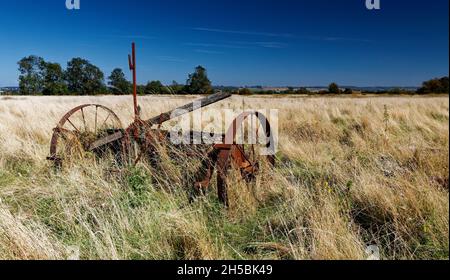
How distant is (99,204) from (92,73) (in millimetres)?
51107

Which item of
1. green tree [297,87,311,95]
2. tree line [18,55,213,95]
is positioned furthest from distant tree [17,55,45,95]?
green tree [297,87,311,95]

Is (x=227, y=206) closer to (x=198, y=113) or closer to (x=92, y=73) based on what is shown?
(x=198, y=113)

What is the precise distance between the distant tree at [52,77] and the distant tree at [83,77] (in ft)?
7.19

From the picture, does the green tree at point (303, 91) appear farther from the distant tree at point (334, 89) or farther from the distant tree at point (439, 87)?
the distant tree at point (439, 87)

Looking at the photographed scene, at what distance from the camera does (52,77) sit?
2251 inches

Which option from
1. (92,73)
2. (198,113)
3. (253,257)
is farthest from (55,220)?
(92,73)

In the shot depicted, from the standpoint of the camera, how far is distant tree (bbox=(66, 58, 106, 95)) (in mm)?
43969

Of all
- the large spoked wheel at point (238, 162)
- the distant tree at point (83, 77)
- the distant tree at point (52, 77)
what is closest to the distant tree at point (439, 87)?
the large spoked wheel at point (238, 162)

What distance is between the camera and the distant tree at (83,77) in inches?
1731

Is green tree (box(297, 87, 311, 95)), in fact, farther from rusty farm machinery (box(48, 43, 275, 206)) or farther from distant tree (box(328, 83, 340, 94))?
rusty farm machinery (box(48, 43, 275, 206))

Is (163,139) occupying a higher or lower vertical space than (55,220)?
higher

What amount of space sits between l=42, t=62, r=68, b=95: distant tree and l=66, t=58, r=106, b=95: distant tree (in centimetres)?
219

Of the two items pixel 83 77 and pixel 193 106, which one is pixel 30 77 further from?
pixel 193 106
